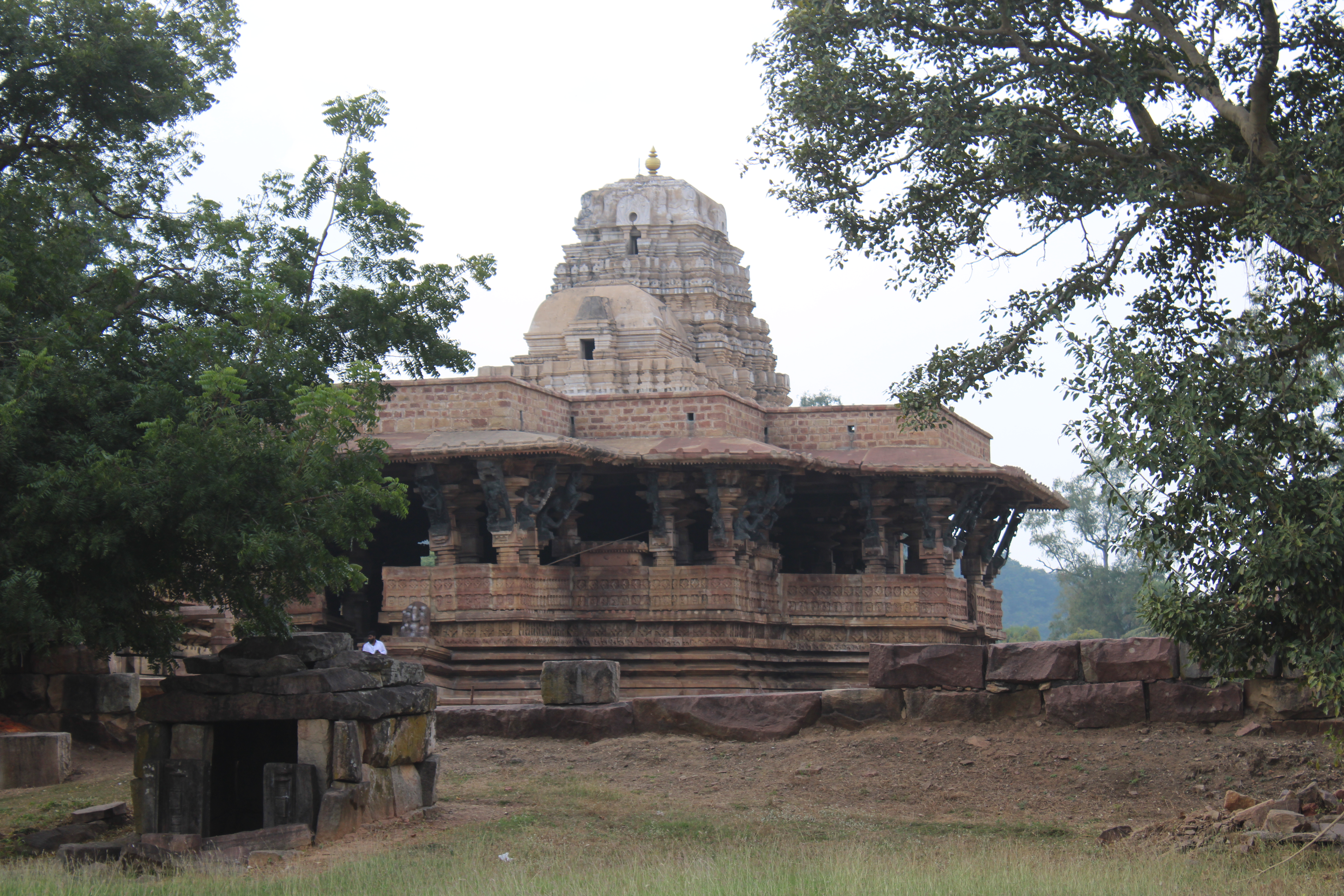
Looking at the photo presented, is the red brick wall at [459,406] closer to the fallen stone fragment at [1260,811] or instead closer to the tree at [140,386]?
the tree at [140,386]

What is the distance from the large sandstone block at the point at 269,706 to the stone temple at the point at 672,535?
28.0 feet

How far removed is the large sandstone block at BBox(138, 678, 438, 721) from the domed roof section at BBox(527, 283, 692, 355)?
19635 millimetres

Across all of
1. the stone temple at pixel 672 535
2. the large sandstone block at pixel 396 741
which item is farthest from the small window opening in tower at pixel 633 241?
the large sandstone block at pixel 396 741

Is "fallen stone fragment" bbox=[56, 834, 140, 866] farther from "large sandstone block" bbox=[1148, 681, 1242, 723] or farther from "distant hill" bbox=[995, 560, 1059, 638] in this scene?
"distant hill" bbox=[995, 560, 1059, 638]

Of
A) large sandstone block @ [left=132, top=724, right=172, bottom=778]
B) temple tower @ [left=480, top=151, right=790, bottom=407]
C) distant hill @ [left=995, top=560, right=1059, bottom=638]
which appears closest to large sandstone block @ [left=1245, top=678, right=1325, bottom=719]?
large sandstone block @ [left=132, top=724, right=172, bottom=778]

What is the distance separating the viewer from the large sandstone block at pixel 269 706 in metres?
9.70

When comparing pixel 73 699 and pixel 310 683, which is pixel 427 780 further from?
pixel 73 699

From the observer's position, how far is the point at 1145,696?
461 inches

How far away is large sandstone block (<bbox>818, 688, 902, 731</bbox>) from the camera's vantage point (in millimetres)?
12570

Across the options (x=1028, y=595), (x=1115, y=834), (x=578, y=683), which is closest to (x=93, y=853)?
(x=578, y=683)

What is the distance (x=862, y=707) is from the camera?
1262 cm

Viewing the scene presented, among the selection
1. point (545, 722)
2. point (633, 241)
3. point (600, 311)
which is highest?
point (633, 241)

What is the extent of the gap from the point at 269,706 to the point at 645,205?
2616cm

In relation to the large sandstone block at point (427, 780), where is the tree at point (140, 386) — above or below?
above
